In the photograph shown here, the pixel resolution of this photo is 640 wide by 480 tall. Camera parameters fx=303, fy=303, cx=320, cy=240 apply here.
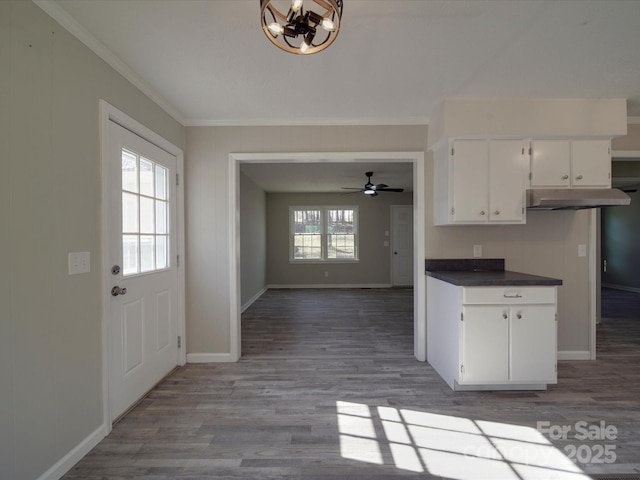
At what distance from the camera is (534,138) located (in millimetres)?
2680

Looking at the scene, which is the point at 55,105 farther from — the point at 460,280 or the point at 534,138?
the point at 534,138

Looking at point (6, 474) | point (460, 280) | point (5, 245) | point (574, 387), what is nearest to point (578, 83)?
point (460, 280)

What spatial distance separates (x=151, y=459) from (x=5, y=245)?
136 cm

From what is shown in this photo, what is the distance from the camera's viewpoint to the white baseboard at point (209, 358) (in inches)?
120

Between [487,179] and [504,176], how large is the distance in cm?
15

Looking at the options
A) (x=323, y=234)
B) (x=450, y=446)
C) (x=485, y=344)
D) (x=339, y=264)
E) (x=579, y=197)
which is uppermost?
(x=579, y=197)

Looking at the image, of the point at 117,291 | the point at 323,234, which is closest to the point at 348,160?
the point at 117,291

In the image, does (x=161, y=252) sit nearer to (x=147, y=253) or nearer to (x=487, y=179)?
(x=147, y=253)

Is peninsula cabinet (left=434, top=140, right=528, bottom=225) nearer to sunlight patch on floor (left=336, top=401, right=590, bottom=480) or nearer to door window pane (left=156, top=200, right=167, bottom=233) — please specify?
sunlight patch on floor (left=336, top=401, right=590, bottom=480)

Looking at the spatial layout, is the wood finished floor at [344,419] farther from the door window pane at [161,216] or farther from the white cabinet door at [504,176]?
the white cabinet door at [504,176]

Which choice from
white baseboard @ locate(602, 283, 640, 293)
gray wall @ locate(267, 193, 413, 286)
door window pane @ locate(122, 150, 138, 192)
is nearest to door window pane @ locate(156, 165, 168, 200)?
door window pane @ locate(122, 150, 138, 192)

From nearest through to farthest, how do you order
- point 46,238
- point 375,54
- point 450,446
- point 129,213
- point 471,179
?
point 46,238 → point 450,446 → point 375,54 → point 129,213 → point 471,179

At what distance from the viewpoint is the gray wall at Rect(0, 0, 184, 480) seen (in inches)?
52.7

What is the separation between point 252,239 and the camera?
6.30 metres
